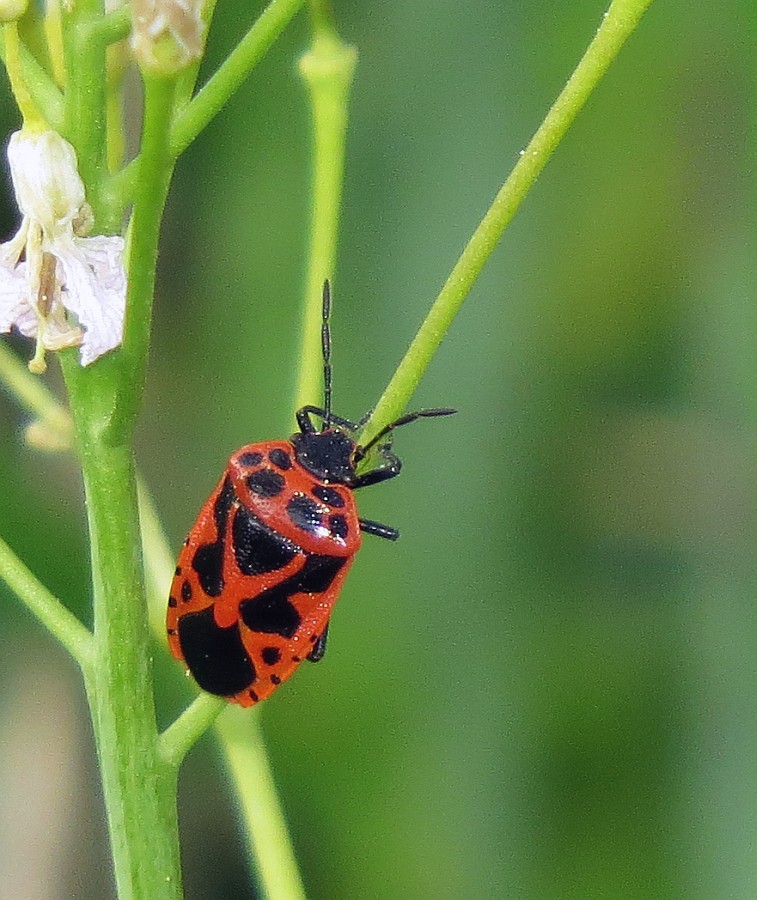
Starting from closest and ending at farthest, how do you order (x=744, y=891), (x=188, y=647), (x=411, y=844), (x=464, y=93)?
1. (x=188, y=647)
2. (x=744, y=891)
3. (x=411, y=844)
4. (x=464, y=93)

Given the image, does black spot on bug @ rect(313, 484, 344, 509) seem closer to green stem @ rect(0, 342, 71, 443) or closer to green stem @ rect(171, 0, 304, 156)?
green stem @ rect(0, 342, 71, 443)

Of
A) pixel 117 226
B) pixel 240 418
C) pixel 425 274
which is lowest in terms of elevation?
pixel 240 418

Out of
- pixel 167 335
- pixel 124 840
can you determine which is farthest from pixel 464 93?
pixel 124 840

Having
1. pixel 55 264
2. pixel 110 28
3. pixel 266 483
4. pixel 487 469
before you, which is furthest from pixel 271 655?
pixel 487 469

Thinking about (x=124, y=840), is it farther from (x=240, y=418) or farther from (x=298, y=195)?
(x=298, y=195)

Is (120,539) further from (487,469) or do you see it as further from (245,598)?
(487,469)

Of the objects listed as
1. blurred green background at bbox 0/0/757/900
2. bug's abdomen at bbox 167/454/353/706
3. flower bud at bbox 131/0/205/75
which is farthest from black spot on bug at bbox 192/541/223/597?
blurred green background at bbox 0/0/757/900

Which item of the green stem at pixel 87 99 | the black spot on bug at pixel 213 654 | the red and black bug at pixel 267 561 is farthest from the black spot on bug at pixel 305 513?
the green stem at pixel 87 99
